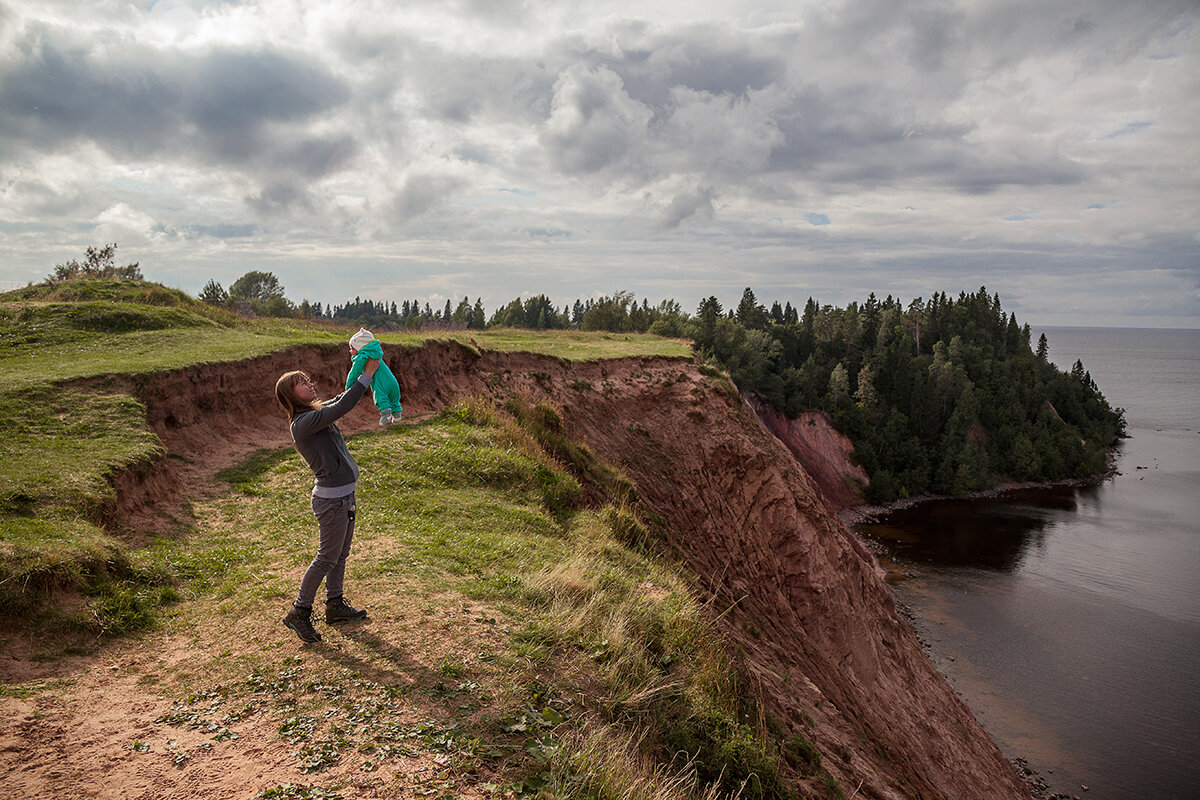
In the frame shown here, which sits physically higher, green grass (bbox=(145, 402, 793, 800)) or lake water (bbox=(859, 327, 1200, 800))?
green grass (bbox=(145, 402, 793, 800))

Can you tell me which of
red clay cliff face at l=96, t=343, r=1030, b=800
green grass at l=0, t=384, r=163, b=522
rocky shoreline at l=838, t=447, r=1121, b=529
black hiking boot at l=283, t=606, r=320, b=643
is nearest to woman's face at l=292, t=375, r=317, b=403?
black hiking boot at l=283, t=606, r=320, b=643

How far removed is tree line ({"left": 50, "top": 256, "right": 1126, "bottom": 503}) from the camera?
222 feet

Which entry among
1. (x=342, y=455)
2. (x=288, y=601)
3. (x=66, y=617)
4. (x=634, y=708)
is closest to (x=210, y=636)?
(x=288, y=601)

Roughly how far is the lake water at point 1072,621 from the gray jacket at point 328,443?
27213 millimetres

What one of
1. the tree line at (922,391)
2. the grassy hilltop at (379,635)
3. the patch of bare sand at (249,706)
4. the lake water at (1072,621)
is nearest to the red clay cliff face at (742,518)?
the grassy hilltop at (379,635)

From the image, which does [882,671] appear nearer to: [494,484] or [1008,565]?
[494,484]

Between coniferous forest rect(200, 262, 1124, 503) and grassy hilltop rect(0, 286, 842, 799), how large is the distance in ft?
152

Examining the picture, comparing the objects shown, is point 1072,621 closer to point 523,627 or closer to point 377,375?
point 523,627

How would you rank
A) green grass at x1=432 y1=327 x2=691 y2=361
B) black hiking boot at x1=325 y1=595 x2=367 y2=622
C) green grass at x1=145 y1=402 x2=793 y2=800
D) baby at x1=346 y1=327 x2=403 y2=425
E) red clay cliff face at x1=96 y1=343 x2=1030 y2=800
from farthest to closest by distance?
green grass at x1=432 y1=327 x2=691 y2=361, red clay cliff face at x1=96 y1=343 x2=1030 y2=800, black hiking boot at x1=325 y1=595 x2=367 y2=622, baby at x1=346 y1=327 x2=403 y2=425, green grass at x1=145 y1=402 x2=793 y2=800

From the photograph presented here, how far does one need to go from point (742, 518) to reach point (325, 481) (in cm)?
1686

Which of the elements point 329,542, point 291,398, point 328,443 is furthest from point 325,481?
point 291,398

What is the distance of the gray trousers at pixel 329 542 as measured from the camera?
5.77 meters

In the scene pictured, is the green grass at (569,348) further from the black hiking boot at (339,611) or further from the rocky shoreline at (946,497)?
the rocky shoreline at (946,497)

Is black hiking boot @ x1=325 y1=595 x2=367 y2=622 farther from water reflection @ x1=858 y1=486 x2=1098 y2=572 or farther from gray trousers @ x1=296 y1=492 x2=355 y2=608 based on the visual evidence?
water reflection @ x1=858 y1=486 x2=1098 y2=572
